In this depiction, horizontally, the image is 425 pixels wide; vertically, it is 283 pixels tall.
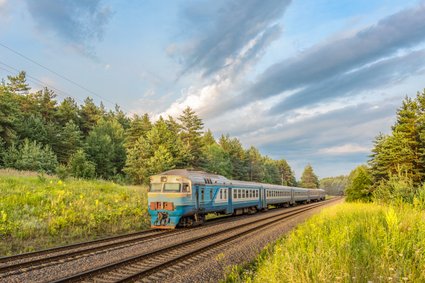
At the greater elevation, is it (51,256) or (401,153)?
(401,153)

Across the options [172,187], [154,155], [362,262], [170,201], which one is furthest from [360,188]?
[154,155]

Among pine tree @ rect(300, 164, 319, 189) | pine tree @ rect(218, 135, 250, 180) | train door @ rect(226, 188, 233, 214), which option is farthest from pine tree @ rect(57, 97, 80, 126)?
pine tree @ rect(300, 164, 319, 189)

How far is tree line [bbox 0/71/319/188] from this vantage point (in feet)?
136

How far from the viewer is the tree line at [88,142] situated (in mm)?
41344

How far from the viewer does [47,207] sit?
16141 millimetres

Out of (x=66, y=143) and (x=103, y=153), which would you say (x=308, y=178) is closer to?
(x=103, y=153)

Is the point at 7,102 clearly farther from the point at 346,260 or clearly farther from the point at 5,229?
the point at 346,260

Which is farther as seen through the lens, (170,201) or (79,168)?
(79,168)

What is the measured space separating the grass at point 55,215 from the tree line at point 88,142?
12433 mm

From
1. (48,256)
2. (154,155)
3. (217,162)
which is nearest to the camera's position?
(48,256)

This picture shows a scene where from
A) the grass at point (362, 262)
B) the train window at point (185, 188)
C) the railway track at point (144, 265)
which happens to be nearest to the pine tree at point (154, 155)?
the train window at point (185, 188)

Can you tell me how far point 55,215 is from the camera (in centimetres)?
1562

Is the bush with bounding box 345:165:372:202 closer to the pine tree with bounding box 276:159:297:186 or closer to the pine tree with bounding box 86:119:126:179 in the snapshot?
the pine tree with bounding box 86:119:126:179

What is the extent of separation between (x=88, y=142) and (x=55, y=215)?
157ft
